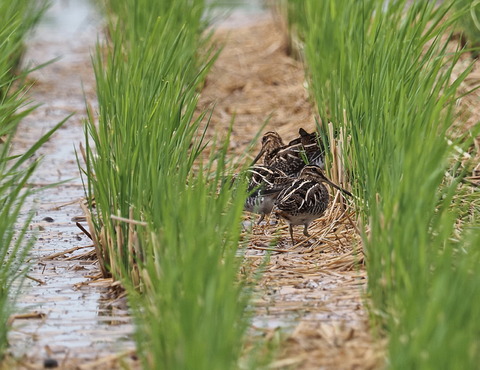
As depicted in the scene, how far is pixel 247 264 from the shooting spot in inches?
175

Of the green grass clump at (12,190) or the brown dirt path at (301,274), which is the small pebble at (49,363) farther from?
the brown dirt path at (301,274)

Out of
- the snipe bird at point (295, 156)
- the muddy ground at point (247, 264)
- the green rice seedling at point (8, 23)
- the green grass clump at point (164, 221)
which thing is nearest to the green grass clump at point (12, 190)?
the green rice seedling at point (8, 23)

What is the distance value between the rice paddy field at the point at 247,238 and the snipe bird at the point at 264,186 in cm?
13

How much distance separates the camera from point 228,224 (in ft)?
13.4

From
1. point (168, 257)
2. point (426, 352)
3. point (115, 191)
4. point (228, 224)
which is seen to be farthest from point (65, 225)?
point (426, 352)

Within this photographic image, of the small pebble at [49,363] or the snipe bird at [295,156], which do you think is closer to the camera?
the small pebble at [49,363]

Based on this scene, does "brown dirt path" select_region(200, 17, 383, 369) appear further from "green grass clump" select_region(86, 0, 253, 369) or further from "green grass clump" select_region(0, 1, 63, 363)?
"green grass clump" select_region(0, 1, 63, 363)

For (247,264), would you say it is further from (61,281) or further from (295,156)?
(295,156)

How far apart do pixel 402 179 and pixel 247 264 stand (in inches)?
36.2

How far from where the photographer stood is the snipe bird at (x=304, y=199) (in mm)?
5363

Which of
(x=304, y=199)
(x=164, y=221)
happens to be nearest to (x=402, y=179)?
(x=164, y=221)

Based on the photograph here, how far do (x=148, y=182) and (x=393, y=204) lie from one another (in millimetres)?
1103

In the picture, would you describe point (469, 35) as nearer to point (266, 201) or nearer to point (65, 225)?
point (266, 201)

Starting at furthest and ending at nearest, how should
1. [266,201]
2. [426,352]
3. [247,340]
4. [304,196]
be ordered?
[266,201] → [304,196] → [247,340] → [426,352]
